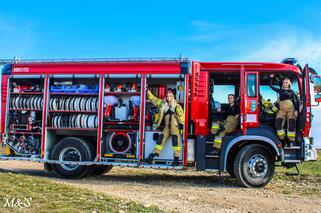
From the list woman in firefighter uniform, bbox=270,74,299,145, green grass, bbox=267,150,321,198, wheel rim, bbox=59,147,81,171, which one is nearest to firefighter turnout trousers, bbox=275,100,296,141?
woman in firefighter uniform, bbox=270,74,299,145

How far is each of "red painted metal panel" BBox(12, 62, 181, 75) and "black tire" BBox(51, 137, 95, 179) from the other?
1822 millimetres

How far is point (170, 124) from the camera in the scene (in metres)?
9.84

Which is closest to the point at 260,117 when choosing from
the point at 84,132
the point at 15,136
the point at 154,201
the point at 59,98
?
the point at 154,201

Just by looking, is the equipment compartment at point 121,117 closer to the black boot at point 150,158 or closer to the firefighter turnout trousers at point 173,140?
the black boot at point 150,158

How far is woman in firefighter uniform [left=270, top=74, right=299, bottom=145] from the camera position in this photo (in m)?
9.37

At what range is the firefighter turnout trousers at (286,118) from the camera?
9.36 meters

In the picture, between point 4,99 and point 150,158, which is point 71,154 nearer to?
point 150,158

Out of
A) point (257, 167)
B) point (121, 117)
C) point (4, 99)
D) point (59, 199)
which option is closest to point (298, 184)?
point (257, 167)

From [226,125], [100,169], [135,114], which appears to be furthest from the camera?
[100,169]

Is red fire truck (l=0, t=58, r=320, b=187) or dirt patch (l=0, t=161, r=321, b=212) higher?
red fire truck (l=0, t=58, r=320, b=187)

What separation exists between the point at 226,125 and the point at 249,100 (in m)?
0.79

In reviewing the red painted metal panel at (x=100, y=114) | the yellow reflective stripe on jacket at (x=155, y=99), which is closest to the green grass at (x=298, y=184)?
the yellow reflective stripe on jacket at (x=155, y=99)

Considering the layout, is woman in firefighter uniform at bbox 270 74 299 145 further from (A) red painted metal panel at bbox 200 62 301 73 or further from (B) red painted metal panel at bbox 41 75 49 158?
(B) red painted metal panel at bbox 41 75 49 158

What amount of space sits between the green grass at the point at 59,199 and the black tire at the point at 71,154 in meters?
2.15
